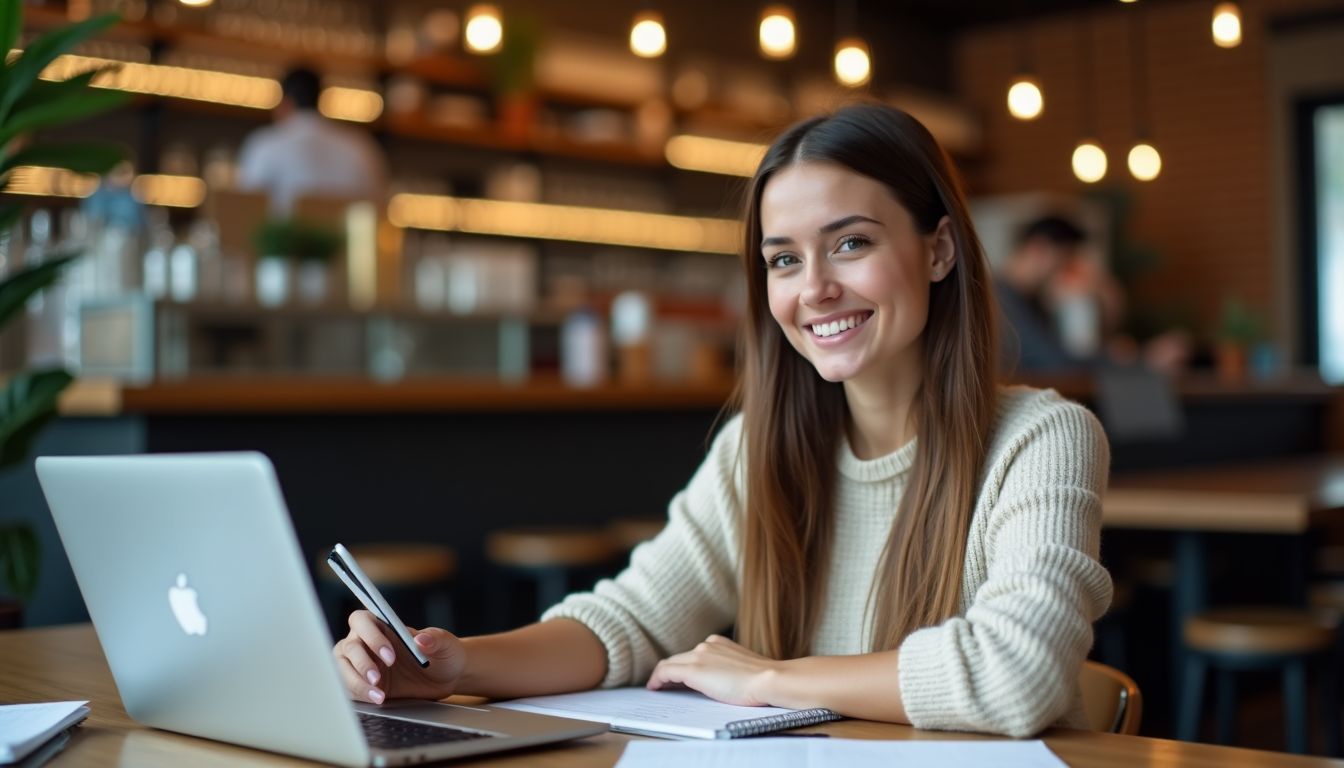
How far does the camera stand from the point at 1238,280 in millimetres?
8609

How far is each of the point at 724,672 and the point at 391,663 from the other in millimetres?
308

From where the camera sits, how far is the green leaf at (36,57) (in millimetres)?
2016

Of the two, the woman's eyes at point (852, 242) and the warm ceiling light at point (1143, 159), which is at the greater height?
the warm ceiling light at point (1143, 159)

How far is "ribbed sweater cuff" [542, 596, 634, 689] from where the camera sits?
152cm

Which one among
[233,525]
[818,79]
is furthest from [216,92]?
[233,525]

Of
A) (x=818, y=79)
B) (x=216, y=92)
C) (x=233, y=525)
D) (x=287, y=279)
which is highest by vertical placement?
(x=818, y=79)

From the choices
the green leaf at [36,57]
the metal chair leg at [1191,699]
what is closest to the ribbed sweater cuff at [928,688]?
the green leaf at [36,57]

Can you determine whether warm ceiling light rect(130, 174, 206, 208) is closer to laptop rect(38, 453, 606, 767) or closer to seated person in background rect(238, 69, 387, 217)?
seated person in background rect(238, 69, 387, 217)

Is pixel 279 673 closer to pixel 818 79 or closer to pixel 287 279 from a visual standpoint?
pixel 287 279

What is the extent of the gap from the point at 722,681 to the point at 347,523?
8.29 feet

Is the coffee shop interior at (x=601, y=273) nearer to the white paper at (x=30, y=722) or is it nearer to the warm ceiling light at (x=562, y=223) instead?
the warm ceiling light at (x=562, y=223)

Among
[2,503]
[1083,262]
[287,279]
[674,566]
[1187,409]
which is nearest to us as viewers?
[674,566]

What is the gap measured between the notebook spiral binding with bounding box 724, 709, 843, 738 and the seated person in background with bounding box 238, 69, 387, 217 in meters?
4.17

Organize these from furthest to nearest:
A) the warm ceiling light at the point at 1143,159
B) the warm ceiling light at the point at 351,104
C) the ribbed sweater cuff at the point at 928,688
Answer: the warm ceiling light at the point at 351,104 → the warm ceiling light at the point at 1143,159 → the ribbed sweater cuff at the point at 928,688
